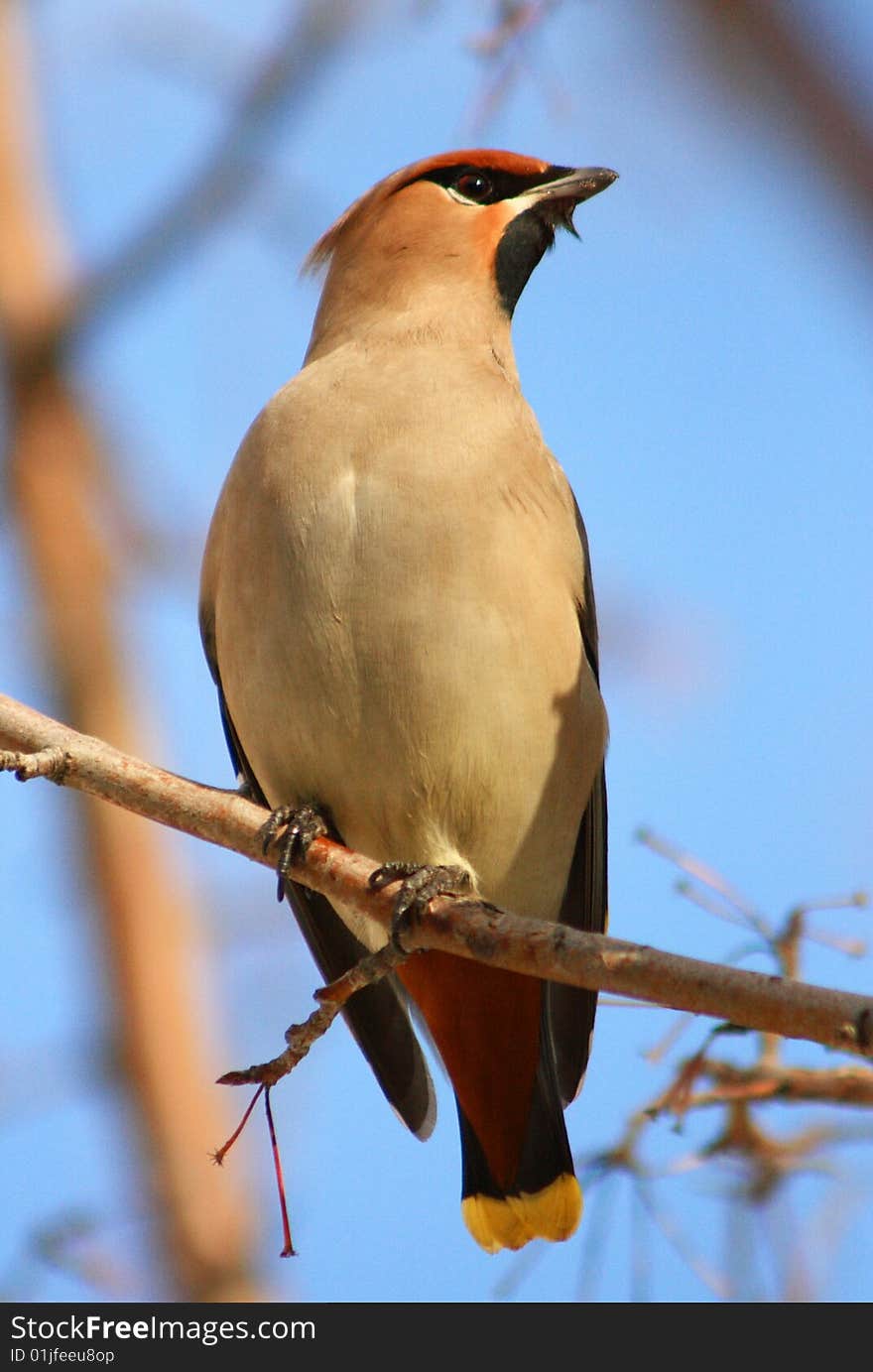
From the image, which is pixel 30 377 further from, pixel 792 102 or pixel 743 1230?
pixel 792 102

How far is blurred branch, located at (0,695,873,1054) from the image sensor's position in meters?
2.29

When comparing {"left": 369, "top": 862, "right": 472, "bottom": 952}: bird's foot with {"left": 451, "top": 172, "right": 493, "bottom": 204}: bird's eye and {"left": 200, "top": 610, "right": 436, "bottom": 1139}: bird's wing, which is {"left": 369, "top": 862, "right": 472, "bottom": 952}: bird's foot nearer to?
{"left": 200, "top": 610, "right": 436, "bottom": 1139}: bird's wing

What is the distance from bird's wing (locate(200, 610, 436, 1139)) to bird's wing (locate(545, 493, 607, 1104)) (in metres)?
0.36

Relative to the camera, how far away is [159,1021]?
5570 millimetres

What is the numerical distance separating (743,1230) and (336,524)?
198 cm

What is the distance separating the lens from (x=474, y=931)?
2.93 metres

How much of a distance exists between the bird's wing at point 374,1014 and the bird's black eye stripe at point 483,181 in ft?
4.84

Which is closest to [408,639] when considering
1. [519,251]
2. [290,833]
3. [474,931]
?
[290,833]

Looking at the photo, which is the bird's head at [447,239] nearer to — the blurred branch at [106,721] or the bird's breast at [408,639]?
the bird's breast at [408,639]

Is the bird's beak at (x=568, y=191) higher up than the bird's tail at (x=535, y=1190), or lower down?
higher up

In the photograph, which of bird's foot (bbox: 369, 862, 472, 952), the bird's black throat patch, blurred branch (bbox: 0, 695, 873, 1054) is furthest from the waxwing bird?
bird's foot (bbox: 369, 862, 472, 952)

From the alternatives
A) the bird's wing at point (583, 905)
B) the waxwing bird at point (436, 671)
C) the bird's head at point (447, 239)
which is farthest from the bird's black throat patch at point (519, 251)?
the bird's wing at point (583, 905)

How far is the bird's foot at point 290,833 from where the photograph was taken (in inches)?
138
